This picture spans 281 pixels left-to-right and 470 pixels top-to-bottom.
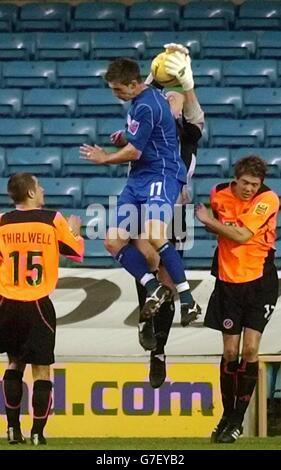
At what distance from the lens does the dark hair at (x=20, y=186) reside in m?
8.20

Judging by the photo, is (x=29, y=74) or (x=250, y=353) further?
(x=29, y=74)

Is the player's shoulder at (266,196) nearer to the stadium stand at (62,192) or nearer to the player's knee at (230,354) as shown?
the player's knee at (230,354)

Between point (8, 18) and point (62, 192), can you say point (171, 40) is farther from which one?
point (62, 192)

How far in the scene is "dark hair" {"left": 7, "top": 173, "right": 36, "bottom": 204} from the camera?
820cm

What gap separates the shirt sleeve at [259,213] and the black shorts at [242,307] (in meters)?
0.35

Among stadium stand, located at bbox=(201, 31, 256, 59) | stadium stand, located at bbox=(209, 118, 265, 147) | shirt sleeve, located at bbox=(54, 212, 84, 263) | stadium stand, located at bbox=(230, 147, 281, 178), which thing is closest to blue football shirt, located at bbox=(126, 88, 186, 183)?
shirt sleeve, located at bbox=(54, 212, 84, 263)

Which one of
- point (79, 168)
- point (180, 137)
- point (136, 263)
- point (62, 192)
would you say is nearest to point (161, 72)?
point (180, 137)

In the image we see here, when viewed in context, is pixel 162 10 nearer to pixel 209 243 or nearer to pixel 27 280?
pixel 209 243

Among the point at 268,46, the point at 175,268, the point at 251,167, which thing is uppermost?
the point at 268,46

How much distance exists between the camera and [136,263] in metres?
8.52

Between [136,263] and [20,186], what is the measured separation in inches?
34.4

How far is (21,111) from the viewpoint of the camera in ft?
47.9

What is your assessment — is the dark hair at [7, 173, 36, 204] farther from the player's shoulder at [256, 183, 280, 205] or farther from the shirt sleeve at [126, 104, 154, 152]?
the player's shoulder at [256, 183, 280, 205]

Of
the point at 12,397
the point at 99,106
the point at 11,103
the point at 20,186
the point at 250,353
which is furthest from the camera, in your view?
the point at 11,103
